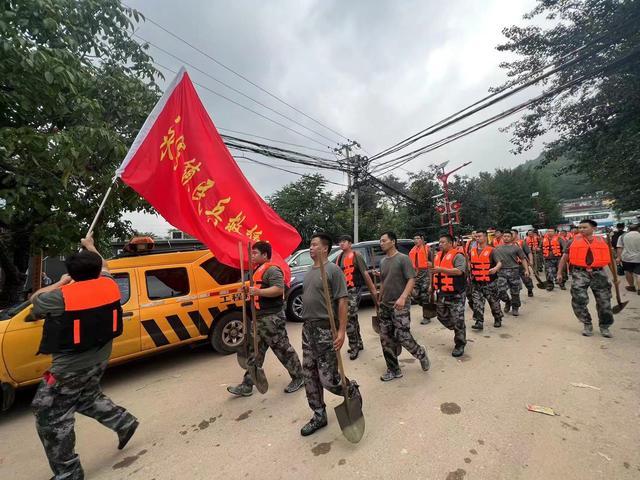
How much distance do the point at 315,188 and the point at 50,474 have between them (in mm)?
18584

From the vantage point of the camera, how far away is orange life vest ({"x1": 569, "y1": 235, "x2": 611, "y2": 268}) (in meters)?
4.84

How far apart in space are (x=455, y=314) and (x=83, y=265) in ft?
14.6

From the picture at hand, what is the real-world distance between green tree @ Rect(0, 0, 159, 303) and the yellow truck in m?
1.27

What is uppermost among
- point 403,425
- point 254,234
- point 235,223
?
point 235,223

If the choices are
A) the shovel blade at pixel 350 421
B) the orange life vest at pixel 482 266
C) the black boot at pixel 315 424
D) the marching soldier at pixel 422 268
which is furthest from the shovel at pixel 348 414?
the marching soldier at pixel 422 268

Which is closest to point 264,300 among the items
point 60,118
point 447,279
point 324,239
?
point 324,239

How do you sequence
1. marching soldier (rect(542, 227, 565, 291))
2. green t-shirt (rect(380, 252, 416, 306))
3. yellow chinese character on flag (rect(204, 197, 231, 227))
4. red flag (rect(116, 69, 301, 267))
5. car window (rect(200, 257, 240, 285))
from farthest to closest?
marching soldier (rect(542, 227, 565, 291)), car window (rect(200, 257, 240, 285)), green t-shirt (rect(380, 252, 416, 306)), yellow chinese character on flag (rect(204, 197, 231, 227)), red flag (rect(116, 69, 301, 267))

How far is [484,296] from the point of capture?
228 inches

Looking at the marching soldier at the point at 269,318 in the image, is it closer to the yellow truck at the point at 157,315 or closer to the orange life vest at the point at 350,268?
the yellow truck at the point at 157,315

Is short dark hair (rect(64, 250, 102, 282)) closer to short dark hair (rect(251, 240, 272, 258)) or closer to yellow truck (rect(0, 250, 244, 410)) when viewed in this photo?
short dark hair (rect(251, 240, 272, 258))

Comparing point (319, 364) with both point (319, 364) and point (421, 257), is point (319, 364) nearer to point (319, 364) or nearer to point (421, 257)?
point (319, 364)

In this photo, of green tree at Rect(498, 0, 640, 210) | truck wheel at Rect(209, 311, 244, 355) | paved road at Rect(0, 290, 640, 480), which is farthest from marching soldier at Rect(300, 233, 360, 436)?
green tree at Rect(498, 0, 640, 210)

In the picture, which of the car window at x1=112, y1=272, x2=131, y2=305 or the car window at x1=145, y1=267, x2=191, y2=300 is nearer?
the car window at x1=112, y1=272, x2=131, y2=305

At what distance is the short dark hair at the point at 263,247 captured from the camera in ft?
11.2
